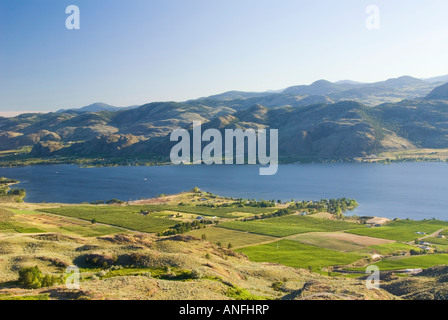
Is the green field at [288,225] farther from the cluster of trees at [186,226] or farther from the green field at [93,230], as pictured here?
the green field at [93,230]

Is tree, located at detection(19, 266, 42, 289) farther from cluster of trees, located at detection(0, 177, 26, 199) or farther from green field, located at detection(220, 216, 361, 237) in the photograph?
cluster of trees, located at detection(0, 177, 26, 199)

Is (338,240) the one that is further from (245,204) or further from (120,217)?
(120,217)

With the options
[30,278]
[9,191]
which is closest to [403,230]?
[30,278]

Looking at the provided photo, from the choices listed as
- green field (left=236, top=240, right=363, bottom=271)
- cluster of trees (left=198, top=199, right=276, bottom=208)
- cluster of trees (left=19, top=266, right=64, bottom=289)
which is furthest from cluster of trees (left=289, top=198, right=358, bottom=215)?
cluster of trees (left=19, top=266, right=64, bottom=289)

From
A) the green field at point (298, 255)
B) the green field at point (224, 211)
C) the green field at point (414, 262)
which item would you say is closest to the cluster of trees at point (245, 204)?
the green field at point (224, 211)
